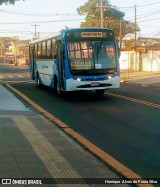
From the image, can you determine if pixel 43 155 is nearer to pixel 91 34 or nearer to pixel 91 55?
pixel 91 55

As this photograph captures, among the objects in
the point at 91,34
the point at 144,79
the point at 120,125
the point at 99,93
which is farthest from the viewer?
the point at 144,79

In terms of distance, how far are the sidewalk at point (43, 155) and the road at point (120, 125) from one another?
662 millimetres

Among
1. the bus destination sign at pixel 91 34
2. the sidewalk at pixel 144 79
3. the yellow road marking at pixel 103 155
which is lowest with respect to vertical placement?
the sidewalk at pixel 144 79

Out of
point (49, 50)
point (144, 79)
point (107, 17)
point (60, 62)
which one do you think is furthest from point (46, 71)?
point (107, 17)

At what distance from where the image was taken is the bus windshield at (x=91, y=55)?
56.4 feet

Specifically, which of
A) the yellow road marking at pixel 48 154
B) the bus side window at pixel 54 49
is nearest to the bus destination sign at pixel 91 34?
the bus side window at pixel 54 49

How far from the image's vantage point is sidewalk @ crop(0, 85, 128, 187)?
19.9ft

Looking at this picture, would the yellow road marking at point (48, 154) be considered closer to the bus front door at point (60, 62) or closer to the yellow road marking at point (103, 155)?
the yellow road marking at point (103, 155)

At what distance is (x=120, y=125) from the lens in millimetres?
10844

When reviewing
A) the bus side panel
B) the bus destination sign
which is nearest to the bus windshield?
the bus destination sign

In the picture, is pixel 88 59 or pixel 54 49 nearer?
pixel 88 59

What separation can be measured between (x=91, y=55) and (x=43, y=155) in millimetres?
10482

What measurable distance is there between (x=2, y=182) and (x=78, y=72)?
11834 millimetres

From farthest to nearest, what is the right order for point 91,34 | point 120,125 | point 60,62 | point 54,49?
point 54,49, point 60,62, point 91,34, point 120,125
